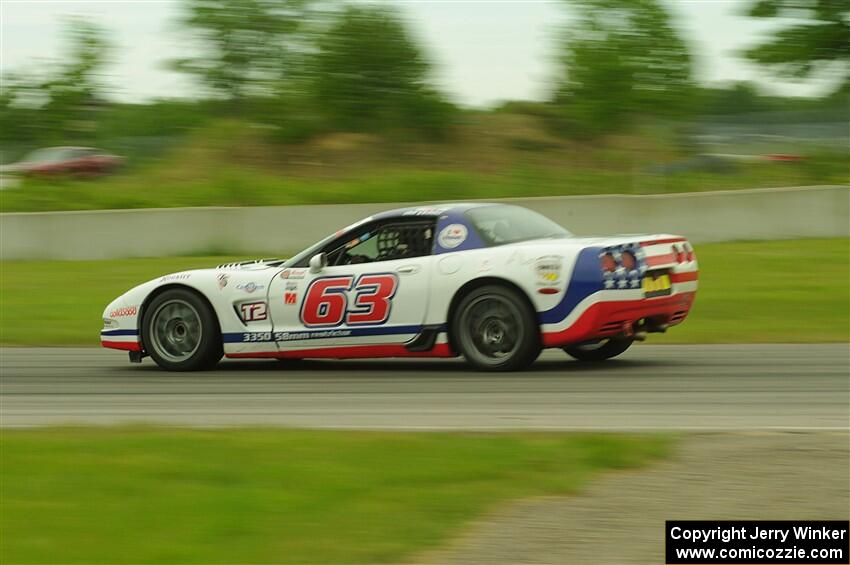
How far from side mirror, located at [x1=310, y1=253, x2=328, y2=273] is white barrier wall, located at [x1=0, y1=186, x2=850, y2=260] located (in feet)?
37.2

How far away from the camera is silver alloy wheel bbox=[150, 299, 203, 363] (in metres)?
11.0

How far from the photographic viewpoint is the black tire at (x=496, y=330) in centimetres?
971

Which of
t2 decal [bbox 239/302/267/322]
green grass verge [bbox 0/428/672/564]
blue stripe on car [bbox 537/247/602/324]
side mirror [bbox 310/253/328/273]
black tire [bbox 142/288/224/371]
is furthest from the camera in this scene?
black tire [bbox 142/288/224/371]

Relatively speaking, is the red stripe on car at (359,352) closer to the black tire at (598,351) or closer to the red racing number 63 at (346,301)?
the red racing number 63 at (346,301)

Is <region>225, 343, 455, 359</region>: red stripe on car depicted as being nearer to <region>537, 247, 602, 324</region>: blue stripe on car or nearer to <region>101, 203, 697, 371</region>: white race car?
<region>101, 203, 697, 371</region>: white race car

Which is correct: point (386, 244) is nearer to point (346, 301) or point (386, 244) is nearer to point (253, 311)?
point (346, 301)

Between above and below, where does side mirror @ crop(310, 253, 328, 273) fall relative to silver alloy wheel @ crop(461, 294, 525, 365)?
above

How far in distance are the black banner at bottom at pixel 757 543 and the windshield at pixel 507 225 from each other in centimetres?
531

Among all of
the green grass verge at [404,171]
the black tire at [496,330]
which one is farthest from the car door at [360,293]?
the green grass verge at [404,171]

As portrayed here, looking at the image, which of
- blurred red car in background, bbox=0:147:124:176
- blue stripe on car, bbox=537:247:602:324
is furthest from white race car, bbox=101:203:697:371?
blurred red car in background, bbox=0:147:124:176

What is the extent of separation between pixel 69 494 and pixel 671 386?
4742 millimetres

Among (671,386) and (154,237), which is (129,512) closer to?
(671,386)

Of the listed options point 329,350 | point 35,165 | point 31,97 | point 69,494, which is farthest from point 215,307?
point 31,97

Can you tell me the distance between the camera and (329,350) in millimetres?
10422
